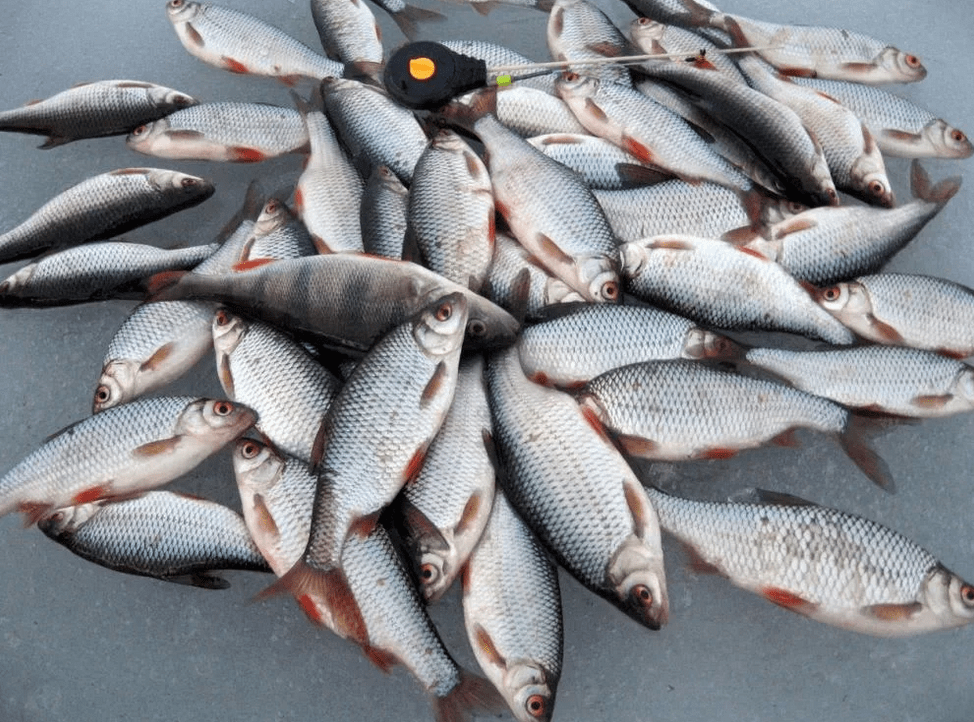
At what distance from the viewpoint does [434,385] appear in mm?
1866

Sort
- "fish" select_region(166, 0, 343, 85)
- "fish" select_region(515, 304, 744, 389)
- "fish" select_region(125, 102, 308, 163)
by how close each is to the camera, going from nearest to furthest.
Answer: "fish" select_region(515, 304, 744, 389) → "fish" select_region(125, 102, 308, 163) → "fish" select_region(166, 0, 343, 85)

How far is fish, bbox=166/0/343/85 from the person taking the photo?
2.80 meters

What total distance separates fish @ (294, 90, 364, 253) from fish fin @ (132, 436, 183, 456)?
749 mm

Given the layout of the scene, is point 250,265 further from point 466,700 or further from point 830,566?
point 830,566

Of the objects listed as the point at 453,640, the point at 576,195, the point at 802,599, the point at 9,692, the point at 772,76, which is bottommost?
the point at 9,692

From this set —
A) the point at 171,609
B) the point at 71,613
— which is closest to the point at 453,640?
the point at 171,609

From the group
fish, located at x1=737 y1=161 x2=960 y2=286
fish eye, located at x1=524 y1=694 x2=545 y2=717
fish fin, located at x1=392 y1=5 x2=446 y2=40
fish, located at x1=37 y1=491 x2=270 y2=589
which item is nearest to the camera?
fish eye, located at x1=524 y1=694 x2=545 y2=717

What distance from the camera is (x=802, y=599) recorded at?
1814 mm

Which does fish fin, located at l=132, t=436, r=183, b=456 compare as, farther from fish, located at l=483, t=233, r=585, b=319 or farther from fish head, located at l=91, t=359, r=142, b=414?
fish, located at l=483, t=233, r=585, b=319

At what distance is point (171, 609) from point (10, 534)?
A: 573mm

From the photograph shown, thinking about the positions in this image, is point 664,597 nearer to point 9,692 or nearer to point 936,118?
point 9,692

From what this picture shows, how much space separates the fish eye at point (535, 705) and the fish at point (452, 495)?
0.32 metres

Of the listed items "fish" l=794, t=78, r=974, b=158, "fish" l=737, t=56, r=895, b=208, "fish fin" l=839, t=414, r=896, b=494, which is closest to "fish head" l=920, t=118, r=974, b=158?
"fish" l=794, t=78, r=974, b=158

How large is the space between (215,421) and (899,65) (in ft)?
9.30
